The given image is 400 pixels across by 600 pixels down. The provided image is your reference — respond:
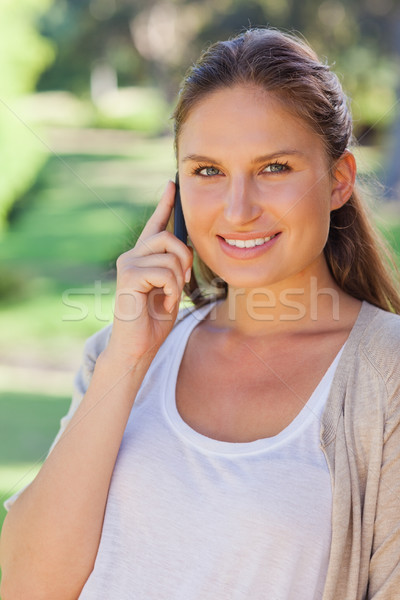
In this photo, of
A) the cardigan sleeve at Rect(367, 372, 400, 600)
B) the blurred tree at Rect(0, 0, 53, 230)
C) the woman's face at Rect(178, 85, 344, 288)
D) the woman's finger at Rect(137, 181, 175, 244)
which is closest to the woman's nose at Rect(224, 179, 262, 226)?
the woman's face at Rect(178, 85, 344, 288)

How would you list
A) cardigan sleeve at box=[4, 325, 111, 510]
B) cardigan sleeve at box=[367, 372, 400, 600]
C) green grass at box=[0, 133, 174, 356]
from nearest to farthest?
cardigan sleeve at box=[367, 372, 400, 600] → cardigan sleeve at box=[4, 325, 111, 510] → green grass at box=[0, 133, 174, 356]

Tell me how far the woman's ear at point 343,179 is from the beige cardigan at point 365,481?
0.53 m

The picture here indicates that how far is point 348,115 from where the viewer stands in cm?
234

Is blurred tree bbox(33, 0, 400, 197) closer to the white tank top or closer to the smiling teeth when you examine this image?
the smiling teeth

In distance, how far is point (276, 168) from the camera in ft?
6.81

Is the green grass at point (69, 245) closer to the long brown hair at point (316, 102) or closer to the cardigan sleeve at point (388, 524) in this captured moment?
the long brown hair at point (316, 102)

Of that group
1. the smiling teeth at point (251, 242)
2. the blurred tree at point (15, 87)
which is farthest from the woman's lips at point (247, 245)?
the blurred tree at point (15, 87)

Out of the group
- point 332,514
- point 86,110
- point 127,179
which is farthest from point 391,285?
point 86,110

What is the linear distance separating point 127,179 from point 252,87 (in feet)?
59.4

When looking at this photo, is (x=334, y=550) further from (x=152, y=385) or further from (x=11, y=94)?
(x=11, y=94)

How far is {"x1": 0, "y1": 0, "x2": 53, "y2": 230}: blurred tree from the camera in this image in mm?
10266

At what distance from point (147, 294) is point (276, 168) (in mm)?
479

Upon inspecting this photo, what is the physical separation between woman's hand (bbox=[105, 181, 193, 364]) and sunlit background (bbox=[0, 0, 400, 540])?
0.54 metres

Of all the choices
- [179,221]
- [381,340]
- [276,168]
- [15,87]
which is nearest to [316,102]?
[276,168]
